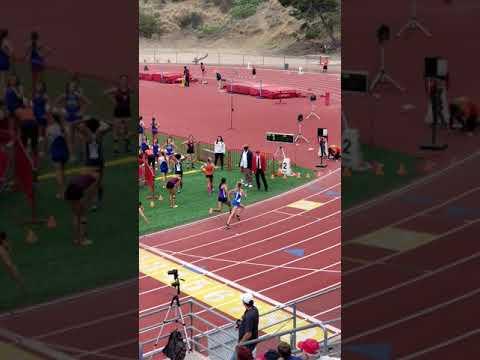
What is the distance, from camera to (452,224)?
551 centimetres

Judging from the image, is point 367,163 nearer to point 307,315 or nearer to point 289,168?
point 307,315

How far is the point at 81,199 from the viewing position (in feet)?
19.3

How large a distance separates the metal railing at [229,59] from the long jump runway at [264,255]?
117ft

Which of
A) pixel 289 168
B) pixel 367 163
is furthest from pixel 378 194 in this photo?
pixel 289 168

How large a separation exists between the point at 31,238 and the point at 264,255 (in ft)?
43.3

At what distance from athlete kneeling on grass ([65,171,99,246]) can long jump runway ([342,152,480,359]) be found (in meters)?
1.72

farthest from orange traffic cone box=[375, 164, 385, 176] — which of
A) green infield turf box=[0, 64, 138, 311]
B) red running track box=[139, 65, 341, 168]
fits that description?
red running track box=[139, 65, 341, 168]

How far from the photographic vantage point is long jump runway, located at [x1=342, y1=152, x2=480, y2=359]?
548 cm

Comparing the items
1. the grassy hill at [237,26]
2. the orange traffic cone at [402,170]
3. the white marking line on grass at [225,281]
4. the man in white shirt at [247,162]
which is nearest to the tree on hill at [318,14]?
the grassy hill at [237,26]

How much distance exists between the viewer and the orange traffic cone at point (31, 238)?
226 inches

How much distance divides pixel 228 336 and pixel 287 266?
5.56m

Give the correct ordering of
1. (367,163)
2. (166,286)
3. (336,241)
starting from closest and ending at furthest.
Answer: (367,163) → (166,286) → (336,241)

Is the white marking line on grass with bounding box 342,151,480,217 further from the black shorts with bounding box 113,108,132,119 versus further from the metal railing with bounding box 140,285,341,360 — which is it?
the metal railing with bounding box 140,285,341,360

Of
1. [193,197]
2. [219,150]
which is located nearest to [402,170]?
[193,197]
